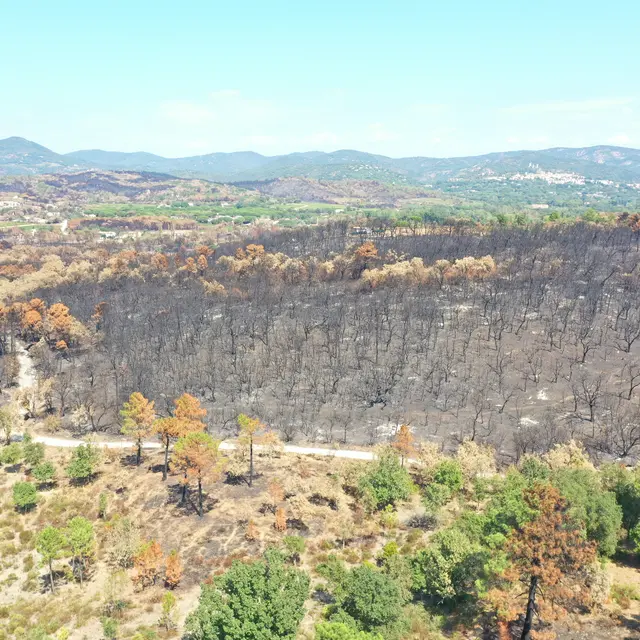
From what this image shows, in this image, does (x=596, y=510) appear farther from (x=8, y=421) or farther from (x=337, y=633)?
(x=8, y=421)

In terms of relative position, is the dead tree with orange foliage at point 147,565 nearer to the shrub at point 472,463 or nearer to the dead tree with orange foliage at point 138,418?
the dead tree with orange foliage at point 138,418

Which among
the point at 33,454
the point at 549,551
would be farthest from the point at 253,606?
the point at 33,454

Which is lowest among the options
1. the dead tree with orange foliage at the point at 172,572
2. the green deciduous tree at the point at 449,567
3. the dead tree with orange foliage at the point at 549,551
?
the dead tree with orange foliage at the point at 172,572

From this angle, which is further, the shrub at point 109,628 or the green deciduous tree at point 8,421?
the green deciduous tree at point 8,421

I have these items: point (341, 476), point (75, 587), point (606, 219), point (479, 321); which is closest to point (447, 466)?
point (341, 476)

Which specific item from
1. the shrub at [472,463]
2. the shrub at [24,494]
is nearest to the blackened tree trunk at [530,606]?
the shrub at [472,463]

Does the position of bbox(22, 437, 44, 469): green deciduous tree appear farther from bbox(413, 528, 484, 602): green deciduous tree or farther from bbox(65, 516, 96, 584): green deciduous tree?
bbox(413, 528, 484, 602): green deciduous tree
